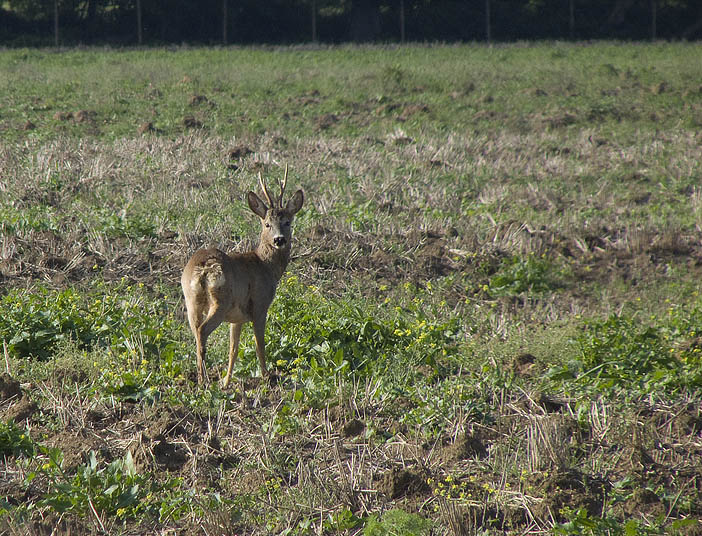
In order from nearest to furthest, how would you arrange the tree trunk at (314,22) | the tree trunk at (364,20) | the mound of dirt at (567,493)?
the mound of dirt at (567,493) < the tree trunk at (314,22) < the tree trunk at (364,20)

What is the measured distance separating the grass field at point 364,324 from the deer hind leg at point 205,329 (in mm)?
161

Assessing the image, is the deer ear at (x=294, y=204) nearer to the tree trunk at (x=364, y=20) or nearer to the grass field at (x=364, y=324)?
the grass field at (x=364, y=324)

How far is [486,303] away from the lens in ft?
31.1

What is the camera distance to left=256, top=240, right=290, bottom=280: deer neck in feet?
22.0

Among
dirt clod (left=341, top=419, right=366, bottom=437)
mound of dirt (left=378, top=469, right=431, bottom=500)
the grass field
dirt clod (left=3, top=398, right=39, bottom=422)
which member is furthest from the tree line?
mound of dirt (left=378, top=469, right=431, bottom=500)

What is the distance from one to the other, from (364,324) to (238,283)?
1.35 meters

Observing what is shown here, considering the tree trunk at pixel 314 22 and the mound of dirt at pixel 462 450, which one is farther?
the tree trunk at pixel 314 22

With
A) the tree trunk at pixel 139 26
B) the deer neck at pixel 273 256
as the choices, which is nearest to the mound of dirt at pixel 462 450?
the deer neck at pixel 273 256

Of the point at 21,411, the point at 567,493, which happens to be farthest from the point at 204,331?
the point at 567,493

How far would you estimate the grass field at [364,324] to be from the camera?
493cm

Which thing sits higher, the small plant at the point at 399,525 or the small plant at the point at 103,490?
the small plant at the point at 103,490

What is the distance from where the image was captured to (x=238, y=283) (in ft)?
20.2

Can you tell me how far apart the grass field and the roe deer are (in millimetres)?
413

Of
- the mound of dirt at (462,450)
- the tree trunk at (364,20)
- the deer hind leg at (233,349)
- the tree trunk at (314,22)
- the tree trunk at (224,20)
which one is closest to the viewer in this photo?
the mound of dirt at (462,450)
